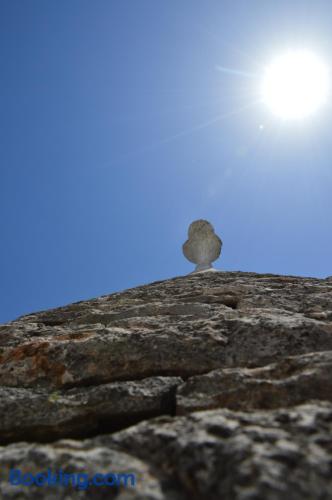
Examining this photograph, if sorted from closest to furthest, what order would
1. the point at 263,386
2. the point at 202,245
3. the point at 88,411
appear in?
the point at 263,386, the point at 88,411, the point at 202,245

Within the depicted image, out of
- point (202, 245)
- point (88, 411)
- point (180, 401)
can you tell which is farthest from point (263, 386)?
point (202, 245)

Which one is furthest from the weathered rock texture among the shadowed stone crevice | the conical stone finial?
the conical stone finial

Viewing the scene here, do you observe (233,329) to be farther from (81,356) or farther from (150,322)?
(81,356)

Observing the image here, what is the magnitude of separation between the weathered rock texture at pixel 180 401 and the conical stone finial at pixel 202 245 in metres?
10.7

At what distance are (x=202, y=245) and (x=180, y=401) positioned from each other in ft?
42.9

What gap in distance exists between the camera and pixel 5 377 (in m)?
2.96

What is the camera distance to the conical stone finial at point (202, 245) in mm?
14875

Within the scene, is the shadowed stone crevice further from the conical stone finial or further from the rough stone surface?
the conical stone finial

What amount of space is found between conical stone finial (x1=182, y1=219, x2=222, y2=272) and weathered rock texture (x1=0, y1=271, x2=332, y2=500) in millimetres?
10654

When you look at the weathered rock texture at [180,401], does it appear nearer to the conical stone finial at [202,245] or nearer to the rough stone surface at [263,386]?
the rough stone surface at [263,386]

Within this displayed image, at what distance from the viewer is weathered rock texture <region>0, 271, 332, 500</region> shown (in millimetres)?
1544

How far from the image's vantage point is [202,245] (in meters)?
15.2

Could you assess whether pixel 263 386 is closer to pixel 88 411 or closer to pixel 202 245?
pixel 88 411

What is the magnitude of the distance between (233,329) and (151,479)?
165 cm
